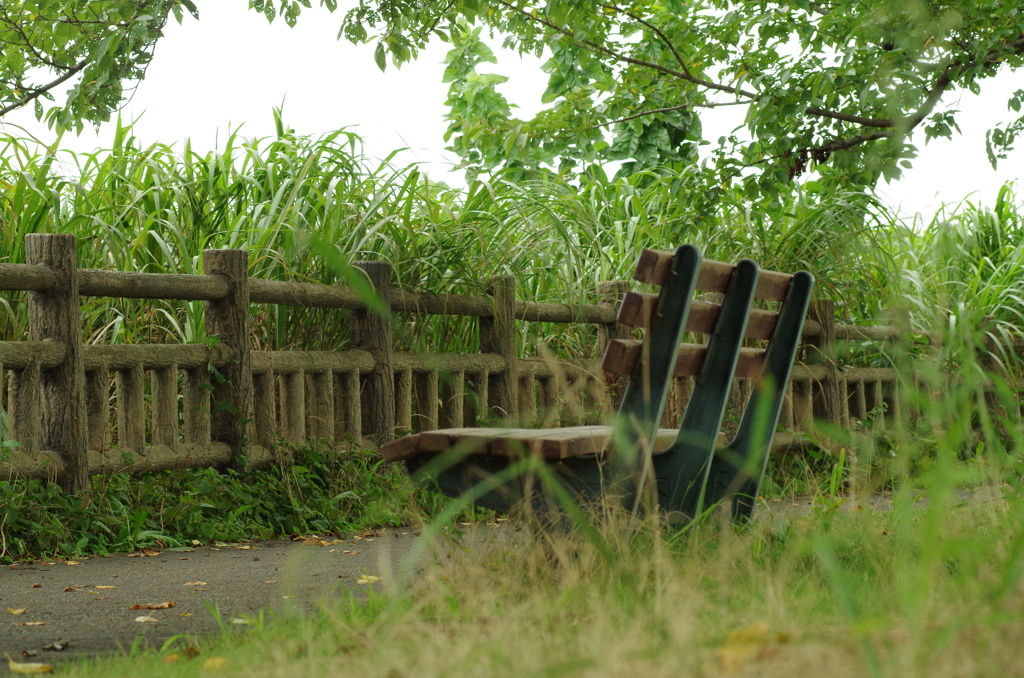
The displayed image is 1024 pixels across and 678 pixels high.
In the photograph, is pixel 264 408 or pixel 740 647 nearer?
pixel 740 647

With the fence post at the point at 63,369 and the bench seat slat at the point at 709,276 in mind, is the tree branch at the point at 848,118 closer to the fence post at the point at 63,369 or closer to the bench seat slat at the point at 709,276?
the bench seat slat at the point at 709,276

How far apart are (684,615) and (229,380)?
3.72 meters

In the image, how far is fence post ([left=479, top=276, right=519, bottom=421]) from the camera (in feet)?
19.9

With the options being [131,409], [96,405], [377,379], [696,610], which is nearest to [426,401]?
[377,379]

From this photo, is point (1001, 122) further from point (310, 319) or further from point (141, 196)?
point (141, 196)

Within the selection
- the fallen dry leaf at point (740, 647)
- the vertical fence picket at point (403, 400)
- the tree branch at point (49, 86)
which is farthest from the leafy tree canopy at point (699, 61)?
the fallen dry leaf at point (740, 647)

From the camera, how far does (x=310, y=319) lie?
5.60 meters

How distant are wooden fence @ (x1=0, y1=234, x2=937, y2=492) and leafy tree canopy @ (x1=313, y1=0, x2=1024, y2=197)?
41.1 inches

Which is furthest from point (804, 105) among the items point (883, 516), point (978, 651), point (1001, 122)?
point (978, 651)

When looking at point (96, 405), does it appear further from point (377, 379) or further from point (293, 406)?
point (377, 379)

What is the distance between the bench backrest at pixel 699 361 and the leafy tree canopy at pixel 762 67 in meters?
1.47

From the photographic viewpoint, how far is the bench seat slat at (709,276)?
2836 millimetres

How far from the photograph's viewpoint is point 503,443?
9.23 feet

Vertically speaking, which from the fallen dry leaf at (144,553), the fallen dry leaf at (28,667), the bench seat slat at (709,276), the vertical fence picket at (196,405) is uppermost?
the bench seat slat at (709,276)
